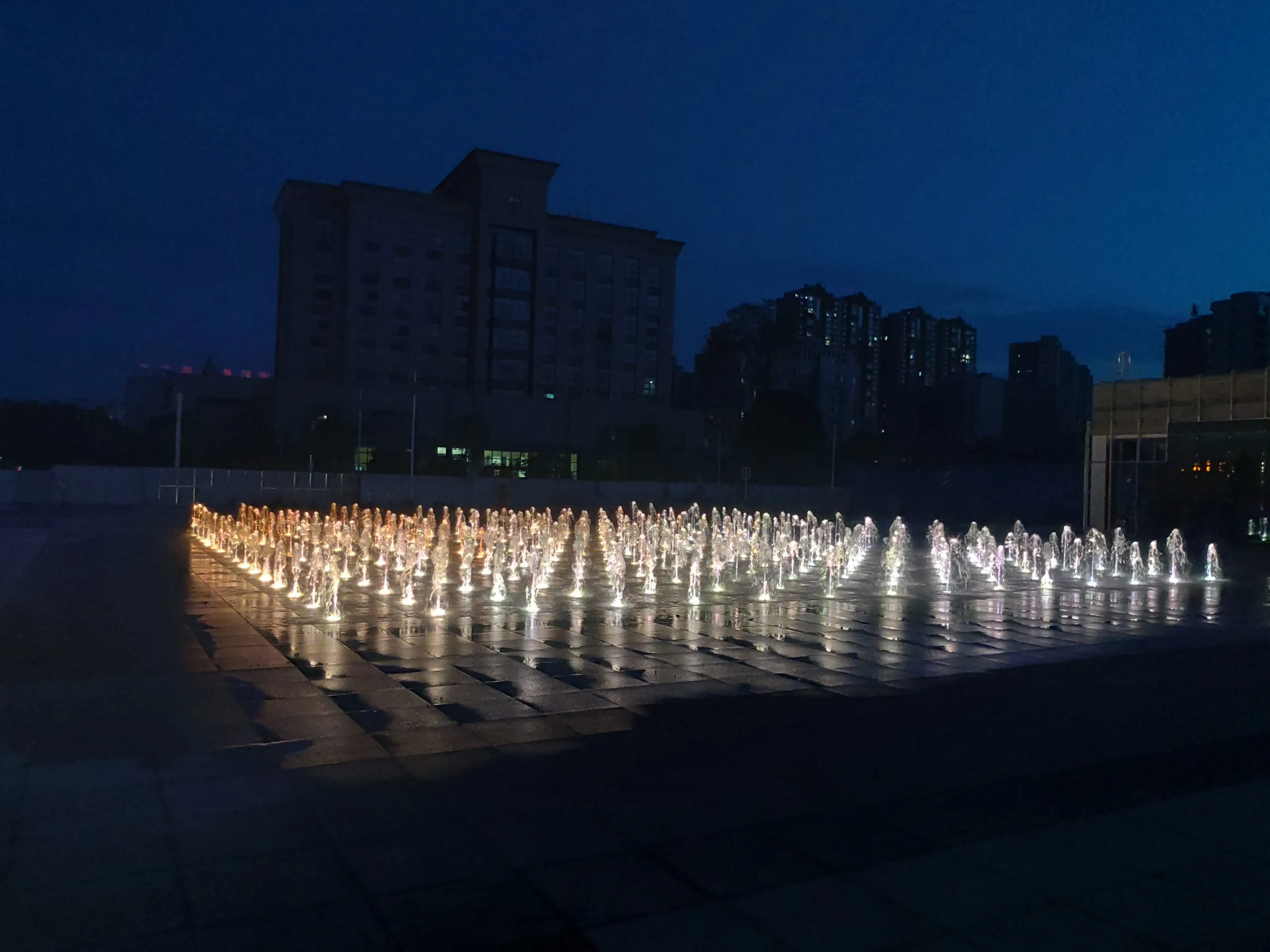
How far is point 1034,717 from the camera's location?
7535 millimetres

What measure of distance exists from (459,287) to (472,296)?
52.8 inches

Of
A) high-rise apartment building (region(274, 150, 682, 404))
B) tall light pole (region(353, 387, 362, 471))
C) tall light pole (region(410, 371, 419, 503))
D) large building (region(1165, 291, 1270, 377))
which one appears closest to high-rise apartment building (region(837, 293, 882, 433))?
high-rise apartment building (region(274, 150, 682, 404))

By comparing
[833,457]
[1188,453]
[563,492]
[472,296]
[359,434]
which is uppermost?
[472,296]

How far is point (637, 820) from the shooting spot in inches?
203

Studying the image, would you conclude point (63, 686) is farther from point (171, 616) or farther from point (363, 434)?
point (363, 434)

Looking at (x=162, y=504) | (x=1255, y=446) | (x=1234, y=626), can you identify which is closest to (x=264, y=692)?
(x=1234, y=626)

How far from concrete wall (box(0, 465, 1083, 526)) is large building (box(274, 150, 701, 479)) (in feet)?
83.6

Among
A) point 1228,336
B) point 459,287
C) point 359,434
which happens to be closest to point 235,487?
point 359,434

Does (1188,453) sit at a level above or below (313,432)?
below

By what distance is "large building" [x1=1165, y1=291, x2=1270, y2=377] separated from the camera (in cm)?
6706

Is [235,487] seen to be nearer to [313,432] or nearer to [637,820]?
[313,432]

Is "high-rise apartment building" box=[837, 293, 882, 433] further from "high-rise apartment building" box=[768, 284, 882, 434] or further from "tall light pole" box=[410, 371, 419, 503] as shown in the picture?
→ "tall light pole" box=[410, 371, 419, 503]

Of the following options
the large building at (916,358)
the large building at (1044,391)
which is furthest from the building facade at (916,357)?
the large building at (1044,391)

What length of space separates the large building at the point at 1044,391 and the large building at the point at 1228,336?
3098 cm
